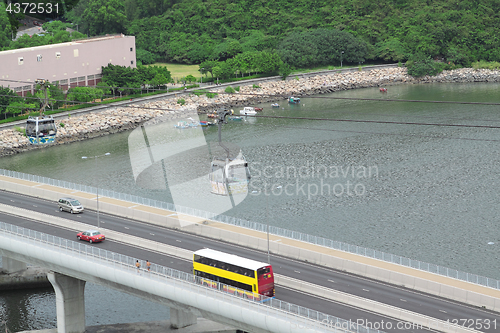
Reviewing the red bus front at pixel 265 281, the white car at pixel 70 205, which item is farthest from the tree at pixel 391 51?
the red bus front at pixel 265 281

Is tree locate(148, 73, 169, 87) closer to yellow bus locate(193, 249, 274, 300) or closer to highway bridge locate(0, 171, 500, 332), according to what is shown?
highway bridge locate(0, 171, 500, 332)

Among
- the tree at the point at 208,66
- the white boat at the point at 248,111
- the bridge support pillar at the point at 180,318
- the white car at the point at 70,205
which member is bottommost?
the bridge support pillar at the point at 180,318

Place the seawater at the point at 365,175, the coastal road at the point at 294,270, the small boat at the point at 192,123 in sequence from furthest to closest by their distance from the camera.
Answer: the small boat at the point at 192,123 → the seawater at the point at 365,175 → the coastal road at the point at 294,270

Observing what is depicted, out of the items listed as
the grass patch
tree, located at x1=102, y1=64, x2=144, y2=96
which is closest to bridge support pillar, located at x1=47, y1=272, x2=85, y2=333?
tree, located at x1=102, y1=64, x2=144, y2=96

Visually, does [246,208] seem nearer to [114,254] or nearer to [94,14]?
[114,254]

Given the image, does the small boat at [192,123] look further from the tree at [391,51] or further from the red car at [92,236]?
the tree at [391,51]

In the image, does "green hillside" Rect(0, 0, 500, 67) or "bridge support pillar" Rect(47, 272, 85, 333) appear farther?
"green hillside" Rect(0, 0, 500, 67)

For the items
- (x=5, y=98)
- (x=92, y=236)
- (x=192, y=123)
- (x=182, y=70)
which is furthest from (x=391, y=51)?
(x=92, y=236)
